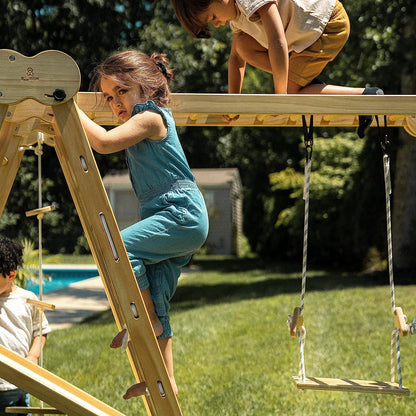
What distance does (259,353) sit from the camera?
6570mm

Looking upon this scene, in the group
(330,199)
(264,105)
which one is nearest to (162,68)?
(264,105)

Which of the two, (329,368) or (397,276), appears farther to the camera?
(397,276)

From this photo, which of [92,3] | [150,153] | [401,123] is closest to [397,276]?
[92,3]

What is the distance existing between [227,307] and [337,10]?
6.72 metres

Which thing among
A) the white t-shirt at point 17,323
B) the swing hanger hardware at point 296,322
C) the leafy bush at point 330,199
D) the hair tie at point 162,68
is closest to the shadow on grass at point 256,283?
the leafy bush at point 330,199

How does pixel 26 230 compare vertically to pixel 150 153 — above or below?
below

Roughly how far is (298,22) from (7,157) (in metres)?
1.53

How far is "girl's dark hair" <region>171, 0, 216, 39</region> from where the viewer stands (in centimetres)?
296

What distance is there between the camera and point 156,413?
8.08ft

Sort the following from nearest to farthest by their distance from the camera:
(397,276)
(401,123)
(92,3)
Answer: (401,123)
(397,276)
(92,3)

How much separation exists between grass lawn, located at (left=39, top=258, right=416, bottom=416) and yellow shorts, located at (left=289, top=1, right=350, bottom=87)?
255cm

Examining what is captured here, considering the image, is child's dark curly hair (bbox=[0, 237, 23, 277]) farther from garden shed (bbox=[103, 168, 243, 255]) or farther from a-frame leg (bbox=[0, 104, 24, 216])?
garden shed (bbox=[103, 168, 243, 255])

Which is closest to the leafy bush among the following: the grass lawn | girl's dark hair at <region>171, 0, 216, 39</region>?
the grass lawn

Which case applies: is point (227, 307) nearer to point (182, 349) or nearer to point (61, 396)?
point (182, 349)
